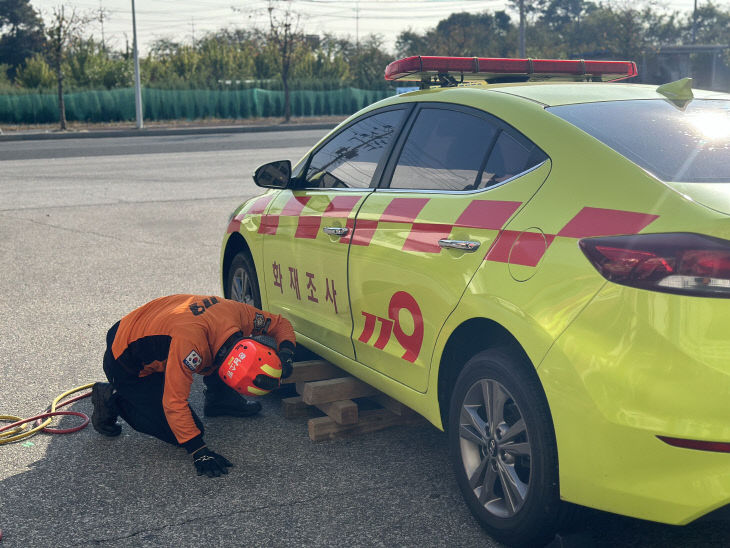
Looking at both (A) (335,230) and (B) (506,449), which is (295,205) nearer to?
(A) (335,230)

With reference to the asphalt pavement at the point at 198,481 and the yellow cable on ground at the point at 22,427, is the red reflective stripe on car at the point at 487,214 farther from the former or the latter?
the yellow cable on ground at the point at 22,427

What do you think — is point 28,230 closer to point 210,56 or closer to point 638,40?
point 210,56

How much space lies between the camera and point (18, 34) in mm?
62531

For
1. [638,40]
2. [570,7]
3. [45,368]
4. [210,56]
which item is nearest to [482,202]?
[45,368]

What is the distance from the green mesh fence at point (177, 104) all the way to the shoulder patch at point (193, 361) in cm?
3460

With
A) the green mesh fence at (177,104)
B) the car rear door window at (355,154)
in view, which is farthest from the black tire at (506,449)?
the green mesh fence at (177,104)

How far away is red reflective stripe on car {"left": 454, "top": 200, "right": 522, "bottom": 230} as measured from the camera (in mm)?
3090

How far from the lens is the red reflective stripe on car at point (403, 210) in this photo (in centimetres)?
366

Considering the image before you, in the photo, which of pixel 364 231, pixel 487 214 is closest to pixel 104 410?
pixel 364 231

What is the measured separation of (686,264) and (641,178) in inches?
14.5

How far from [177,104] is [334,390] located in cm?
3554

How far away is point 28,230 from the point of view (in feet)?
36.6

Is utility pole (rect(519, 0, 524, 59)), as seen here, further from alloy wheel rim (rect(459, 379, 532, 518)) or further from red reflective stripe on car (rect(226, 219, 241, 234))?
alloy wheel rim (rect(459, 379, 532, 518))

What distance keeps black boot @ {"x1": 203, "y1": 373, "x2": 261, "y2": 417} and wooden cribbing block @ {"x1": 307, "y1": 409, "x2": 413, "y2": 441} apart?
483 millimetres
